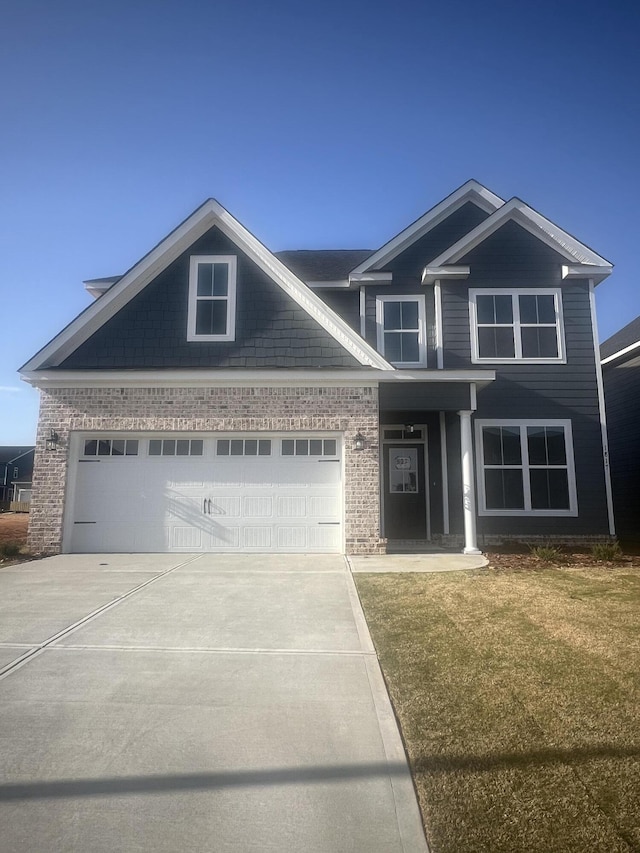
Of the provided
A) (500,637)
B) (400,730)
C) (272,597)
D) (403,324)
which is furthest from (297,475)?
(400,730)

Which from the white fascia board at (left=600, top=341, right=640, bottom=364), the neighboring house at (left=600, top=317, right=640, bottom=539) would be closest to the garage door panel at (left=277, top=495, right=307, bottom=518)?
the neighboring house at (left=600, top=317, right=640, bottom=539)

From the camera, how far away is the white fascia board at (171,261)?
11.3 metres

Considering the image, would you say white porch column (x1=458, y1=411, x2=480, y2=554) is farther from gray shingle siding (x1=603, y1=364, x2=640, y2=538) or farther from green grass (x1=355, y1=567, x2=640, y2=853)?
gray shingle siding (x1=603, y1=364, x2=640, y2=538)

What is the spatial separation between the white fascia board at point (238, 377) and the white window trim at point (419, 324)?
231 centimetres

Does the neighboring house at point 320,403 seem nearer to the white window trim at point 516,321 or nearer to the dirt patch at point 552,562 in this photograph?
the white window trim at point 516,321

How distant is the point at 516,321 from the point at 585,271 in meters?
1.96

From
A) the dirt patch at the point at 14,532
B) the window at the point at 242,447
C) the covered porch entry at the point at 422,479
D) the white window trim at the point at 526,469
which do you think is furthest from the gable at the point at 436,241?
the dirt patch at the point at 14,532

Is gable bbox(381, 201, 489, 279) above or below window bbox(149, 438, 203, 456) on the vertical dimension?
above

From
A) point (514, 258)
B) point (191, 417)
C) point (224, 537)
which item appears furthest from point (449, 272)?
point (224, 537)

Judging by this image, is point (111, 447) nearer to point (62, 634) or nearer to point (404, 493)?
point (62, 634)

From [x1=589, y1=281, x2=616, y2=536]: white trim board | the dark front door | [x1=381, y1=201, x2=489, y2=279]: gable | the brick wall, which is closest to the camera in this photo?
the brick wall

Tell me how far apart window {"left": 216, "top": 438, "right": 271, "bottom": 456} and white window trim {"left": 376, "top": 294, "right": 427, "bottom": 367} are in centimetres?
416

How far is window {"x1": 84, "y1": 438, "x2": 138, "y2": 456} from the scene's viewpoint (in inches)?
448

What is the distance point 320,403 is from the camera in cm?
1116
